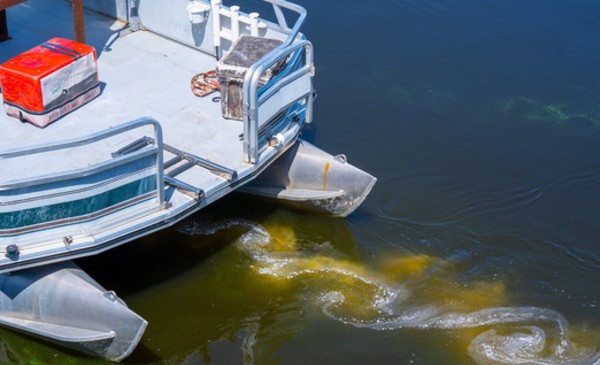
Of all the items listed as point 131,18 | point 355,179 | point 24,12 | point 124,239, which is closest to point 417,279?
point 355,179

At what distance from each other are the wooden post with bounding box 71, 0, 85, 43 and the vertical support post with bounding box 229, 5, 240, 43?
6.77 feet

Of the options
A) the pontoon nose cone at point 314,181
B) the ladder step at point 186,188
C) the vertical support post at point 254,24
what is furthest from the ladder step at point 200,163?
the vertical support post at point 254,24

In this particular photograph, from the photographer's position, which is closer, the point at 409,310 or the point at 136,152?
the point at 136,152

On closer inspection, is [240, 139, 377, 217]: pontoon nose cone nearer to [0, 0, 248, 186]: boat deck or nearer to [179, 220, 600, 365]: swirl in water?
[179, 220, 600, 365]: swirl in water

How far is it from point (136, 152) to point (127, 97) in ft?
8.67

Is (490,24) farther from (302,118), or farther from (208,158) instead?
(208,158)

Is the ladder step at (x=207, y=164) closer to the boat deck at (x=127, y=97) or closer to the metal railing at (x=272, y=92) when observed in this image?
the boat deck at (x=127, y=97)

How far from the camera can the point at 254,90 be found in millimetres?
9578

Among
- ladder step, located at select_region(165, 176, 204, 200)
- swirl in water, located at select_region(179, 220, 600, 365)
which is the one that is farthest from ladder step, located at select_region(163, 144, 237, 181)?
swirl in water, located at select_region(179, 220, 600, 365)

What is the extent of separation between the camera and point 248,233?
11984 mm

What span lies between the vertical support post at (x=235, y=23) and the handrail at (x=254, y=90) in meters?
1.73

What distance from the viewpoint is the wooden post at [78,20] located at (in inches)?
454

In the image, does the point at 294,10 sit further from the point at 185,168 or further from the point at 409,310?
Result: the point at 409,310

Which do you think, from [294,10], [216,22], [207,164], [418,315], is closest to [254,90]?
[207,164]
